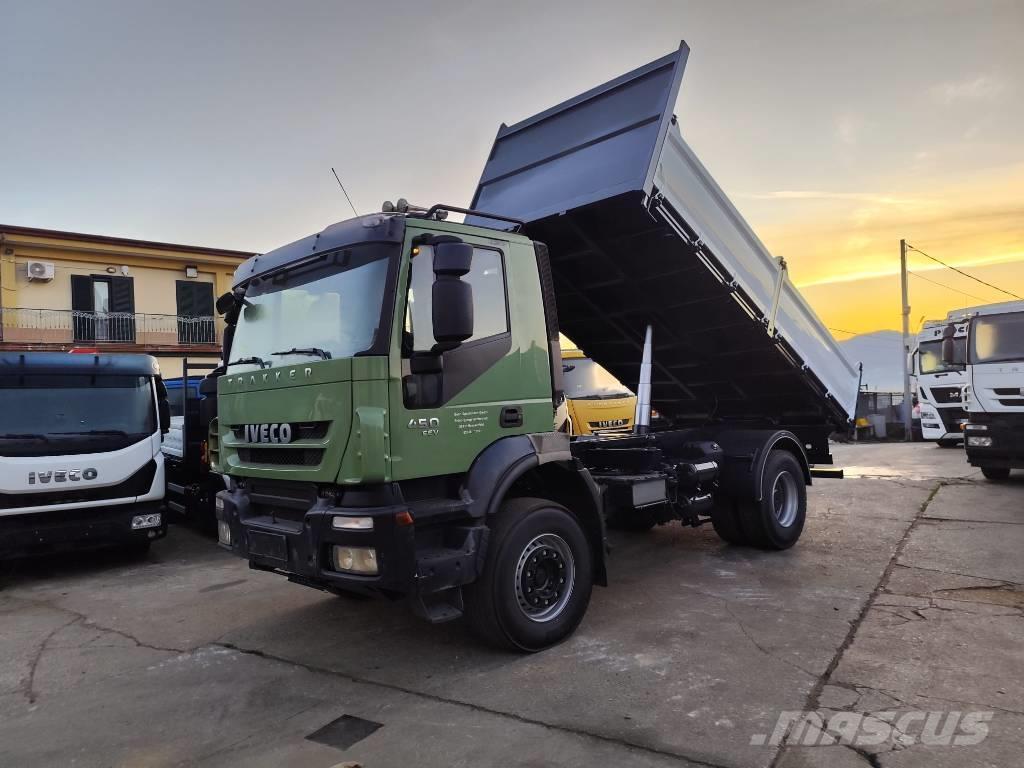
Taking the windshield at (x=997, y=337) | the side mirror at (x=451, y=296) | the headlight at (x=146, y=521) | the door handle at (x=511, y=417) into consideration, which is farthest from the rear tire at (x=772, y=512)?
the headlight at (x=146, y=521)

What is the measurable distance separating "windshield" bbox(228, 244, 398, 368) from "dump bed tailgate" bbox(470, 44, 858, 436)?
1858 mm

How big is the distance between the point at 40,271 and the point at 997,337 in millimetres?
25079

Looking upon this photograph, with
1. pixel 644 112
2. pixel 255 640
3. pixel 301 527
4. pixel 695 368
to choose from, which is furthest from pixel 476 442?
pixel 695 368

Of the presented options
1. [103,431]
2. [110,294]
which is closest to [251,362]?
[103,431]

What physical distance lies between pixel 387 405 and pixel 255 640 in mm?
2381

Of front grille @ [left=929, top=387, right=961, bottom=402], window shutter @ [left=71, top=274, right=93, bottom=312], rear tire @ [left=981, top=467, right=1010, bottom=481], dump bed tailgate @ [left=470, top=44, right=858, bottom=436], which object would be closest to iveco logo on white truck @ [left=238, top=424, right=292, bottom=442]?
dump bed tailgate @ [left=470, top=44, right=858, bottom=436]

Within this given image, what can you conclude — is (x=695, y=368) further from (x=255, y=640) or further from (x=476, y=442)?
(x=255, y=640)

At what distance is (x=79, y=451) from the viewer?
24.1 feet

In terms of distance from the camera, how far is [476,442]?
14.7 ft

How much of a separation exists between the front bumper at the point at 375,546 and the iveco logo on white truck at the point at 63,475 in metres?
3.69

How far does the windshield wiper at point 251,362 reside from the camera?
15.4 ft

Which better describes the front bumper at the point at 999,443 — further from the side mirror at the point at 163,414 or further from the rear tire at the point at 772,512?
the side mirror at the point at 163,414
